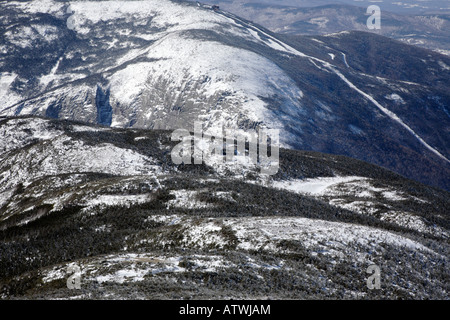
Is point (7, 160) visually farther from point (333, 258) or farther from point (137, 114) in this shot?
point (137, 114)

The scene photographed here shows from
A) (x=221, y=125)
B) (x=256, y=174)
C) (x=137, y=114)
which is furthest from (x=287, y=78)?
(x=256, y=174)

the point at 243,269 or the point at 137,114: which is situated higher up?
the point at 243,269

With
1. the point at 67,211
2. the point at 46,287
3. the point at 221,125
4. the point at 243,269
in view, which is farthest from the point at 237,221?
the point at 221,125
